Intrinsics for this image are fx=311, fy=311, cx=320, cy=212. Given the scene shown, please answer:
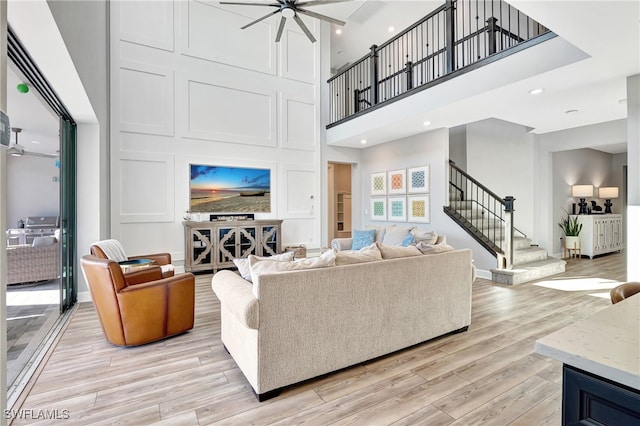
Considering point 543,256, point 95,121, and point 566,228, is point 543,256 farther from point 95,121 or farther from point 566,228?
point 95,121

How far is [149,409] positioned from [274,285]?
42.4 inches

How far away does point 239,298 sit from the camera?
204 cm

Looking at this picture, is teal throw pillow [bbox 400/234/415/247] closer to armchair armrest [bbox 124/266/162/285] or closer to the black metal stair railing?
the black metal stair railing

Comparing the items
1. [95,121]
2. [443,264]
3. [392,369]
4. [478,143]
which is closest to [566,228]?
[478,143]

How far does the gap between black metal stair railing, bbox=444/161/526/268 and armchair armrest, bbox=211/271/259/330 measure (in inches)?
179

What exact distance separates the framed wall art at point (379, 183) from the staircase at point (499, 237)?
1.43m

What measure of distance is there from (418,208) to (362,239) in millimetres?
1545

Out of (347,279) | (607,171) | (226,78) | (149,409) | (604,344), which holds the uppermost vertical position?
(226,78)

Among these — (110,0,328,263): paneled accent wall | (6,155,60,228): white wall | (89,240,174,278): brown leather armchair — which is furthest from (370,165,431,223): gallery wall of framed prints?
(6,155,60,228): white wall

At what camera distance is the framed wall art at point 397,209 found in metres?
6.64

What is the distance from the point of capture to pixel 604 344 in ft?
2.67

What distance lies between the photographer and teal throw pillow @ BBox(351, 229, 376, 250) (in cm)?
554

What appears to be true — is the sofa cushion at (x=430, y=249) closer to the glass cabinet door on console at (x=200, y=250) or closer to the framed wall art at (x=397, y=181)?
the framed wall art at (x=397, y=181)

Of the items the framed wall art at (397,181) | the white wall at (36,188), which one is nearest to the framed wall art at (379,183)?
the framed wall art at (397,181)
